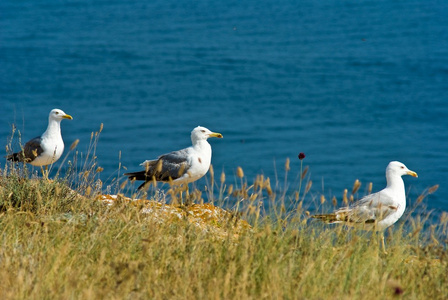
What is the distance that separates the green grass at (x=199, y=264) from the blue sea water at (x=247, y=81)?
13.7 metres

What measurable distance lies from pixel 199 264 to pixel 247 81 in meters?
26.8

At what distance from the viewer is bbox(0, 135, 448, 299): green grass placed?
12.6 ft

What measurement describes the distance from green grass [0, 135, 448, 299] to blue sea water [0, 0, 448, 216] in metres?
13.7

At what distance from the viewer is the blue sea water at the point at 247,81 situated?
72.4 ft

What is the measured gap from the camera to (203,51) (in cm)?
3322

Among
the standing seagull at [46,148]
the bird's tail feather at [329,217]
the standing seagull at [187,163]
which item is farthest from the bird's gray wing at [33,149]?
the bird's tail feather at [329,217]

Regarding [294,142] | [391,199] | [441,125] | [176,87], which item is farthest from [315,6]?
[391,199]

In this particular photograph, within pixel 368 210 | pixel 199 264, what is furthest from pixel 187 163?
pixel 199 264

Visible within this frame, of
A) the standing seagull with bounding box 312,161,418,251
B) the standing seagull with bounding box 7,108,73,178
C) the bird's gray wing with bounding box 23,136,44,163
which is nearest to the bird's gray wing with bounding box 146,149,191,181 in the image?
the standing seagull with bounding box 7,108,73,178

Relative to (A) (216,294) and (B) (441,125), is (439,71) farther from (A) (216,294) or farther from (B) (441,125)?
(A) (216,294)

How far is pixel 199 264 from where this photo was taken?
421cm

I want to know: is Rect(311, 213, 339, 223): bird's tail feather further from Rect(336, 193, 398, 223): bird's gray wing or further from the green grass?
the green grass

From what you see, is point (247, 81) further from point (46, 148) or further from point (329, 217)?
point (329, 217)

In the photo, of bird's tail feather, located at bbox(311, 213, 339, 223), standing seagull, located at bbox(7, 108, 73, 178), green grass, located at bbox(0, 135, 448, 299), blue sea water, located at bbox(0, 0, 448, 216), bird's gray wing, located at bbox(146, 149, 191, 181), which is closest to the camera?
green grass, located at bbox(0, 135, 448, 299)
